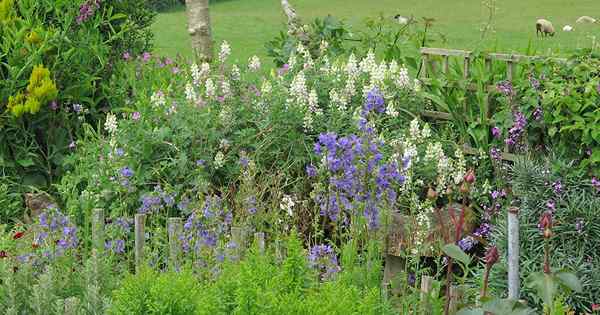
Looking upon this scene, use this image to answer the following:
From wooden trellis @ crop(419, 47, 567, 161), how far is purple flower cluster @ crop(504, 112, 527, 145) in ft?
0.34

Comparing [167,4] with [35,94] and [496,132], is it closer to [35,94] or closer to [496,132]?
[35,94]

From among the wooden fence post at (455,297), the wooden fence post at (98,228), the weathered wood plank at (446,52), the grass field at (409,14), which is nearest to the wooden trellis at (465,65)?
the weathered wood plank at (446,52)

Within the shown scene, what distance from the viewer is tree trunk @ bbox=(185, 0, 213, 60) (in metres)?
9.01

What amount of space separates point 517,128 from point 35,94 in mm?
3369

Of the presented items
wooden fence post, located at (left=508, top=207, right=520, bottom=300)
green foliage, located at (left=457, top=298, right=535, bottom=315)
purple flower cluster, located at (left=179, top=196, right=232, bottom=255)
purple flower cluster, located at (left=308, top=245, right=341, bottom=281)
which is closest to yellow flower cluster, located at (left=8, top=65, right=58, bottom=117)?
purple flower cluster, located at (left=179, top=196, right=232, bottom=255)

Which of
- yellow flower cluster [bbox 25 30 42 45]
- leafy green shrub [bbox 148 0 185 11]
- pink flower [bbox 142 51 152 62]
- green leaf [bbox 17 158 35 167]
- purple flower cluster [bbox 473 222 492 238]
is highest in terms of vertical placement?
yellow flower cluster [bbox 25 30 42 45]

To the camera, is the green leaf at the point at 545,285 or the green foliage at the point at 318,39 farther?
the green foliage at the point at 318,39

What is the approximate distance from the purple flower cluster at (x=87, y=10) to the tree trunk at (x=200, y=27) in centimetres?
159

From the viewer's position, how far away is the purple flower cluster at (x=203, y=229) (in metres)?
4.16

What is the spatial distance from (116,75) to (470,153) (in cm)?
311

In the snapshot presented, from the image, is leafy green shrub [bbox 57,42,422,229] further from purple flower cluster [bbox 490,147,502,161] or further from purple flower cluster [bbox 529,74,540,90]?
purple flower cluster [bbox 529,74,540,90]

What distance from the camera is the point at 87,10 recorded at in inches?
293

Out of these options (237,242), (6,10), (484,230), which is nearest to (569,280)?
(237,242)

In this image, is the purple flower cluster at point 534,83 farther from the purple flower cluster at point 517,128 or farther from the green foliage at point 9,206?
the green foliage at point 9,206
